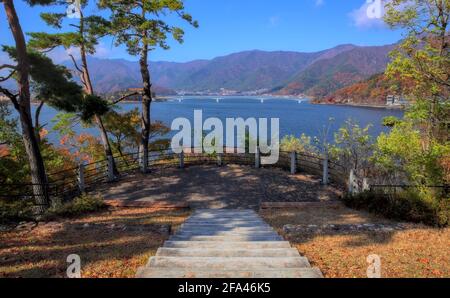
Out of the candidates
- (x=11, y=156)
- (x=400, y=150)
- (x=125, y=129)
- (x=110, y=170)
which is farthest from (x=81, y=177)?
(x=400, y=150)

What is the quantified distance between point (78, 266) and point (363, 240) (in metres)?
4.86

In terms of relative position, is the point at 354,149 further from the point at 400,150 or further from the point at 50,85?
the point at 50,85

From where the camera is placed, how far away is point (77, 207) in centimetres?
955

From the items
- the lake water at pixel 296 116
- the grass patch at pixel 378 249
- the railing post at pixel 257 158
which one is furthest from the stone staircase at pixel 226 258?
the lake water at pixel 296 116

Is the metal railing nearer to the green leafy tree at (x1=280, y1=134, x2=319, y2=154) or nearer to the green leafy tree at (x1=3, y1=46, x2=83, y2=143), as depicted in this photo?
the green leafy tree at (x1=3, y1=46, x2=83, y2=143)

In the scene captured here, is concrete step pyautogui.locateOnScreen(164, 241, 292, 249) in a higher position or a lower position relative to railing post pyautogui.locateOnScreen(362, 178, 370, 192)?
higher

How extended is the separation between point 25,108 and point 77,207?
3335 mm

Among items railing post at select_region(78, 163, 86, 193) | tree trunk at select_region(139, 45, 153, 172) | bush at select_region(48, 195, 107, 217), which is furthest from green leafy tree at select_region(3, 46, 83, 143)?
tree trunk at select_region(139, 45, 153, 172)

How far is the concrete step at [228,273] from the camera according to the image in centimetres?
370

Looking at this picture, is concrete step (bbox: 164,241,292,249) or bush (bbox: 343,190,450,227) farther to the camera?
bush (bbox: 343,190,450,227)

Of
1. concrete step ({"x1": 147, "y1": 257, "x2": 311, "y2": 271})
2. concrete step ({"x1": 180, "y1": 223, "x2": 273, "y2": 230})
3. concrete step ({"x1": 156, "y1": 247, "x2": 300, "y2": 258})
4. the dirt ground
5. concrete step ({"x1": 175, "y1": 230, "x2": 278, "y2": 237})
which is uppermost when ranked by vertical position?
concrete step ({"x1": 147, "y1": 257, "x2": 311, "y2": 271})

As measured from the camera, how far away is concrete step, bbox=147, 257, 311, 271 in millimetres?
4043

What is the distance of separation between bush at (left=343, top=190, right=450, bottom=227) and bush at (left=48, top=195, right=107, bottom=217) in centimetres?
771

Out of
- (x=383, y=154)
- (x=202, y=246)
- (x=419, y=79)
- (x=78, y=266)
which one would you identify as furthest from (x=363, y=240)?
(x=383, y=154)
